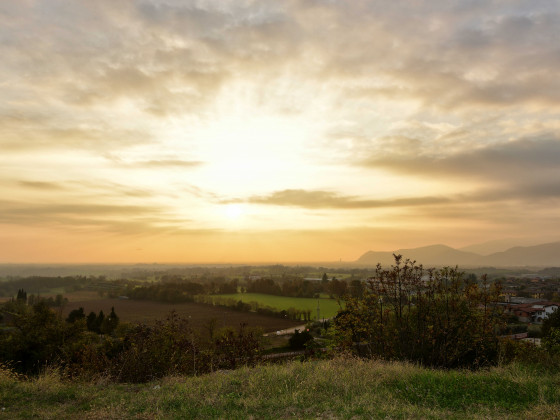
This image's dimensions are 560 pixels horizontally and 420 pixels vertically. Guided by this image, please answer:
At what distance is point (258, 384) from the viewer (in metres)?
7.95

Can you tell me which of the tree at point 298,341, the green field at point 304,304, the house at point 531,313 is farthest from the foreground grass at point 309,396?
the green field at point 304,304

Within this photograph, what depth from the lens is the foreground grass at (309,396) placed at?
638cm

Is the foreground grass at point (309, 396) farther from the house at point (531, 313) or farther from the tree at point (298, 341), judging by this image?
the house at point (531, 313)

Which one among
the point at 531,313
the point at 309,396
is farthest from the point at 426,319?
the point at 531,313

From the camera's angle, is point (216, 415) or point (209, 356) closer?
point (216, 415)

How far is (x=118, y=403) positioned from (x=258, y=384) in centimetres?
301

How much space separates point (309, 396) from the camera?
23.4 feet

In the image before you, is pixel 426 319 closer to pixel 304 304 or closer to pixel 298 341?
pixel 298 341

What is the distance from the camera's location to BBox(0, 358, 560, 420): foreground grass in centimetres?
638

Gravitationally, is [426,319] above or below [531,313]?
above

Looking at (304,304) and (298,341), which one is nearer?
(298,341)

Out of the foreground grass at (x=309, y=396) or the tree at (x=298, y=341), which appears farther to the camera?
the tree at (x=298, y=341)

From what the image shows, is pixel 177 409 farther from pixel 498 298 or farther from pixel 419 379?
pixel 498 298

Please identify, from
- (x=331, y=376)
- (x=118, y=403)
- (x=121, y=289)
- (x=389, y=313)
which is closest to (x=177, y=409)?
(x=118, y=403)
